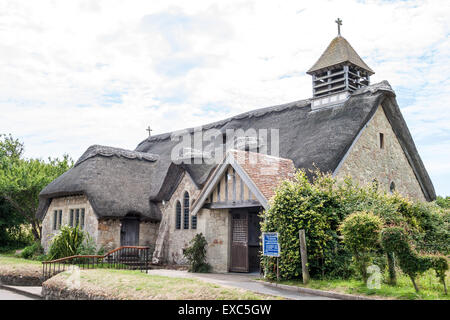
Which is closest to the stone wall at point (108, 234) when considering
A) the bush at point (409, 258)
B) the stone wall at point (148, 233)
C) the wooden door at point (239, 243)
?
the stone wall at point (148, 233)

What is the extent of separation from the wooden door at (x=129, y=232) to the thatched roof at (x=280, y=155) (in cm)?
119

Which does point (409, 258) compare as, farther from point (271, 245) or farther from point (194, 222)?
point (194, 222)

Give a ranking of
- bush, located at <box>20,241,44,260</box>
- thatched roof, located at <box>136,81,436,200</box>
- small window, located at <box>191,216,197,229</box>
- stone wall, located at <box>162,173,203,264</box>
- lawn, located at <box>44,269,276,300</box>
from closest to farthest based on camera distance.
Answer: lawn, located at <box>44,269,276,300</box> → thatched roof, located at <box>136,81,436,200</box> → small window, located at <box>191,216,197,229</box> → stone wall, located at <box>162,173,203,264</box> → bush, located at <box>20,241,44,260</box>

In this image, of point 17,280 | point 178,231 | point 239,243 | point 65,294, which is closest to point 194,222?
point 178,231

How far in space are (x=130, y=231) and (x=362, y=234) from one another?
1564cm

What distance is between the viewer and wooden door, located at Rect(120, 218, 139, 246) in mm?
23531

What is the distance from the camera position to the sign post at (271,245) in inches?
514

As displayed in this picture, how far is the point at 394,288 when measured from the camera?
10562mm

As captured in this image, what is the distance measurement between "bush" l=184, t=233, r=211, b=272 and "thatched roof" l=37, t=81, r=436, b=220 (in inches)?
120

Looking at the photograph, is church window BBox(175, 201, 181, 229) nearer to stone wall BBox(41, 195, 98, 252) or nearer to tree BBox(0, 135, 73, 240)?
stone wall BBox(41, 195, 98, 252)

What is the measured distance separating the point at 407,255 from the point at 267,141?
13.1m

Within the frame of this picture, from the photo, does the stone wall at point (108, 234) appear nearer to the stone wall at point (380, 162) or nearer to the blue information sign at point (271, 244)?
the blue information sign at point (271, 244)

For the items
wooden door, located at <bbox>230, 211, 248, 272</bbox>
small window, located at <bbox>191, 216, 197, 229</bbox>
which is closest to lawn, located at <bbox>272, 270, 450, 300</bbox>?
wooden door, located at <bbox>230, 211, 248, 272</bbox>

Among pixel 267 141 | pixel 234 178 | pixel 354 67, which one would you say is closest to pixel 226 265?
pixel 234 178
